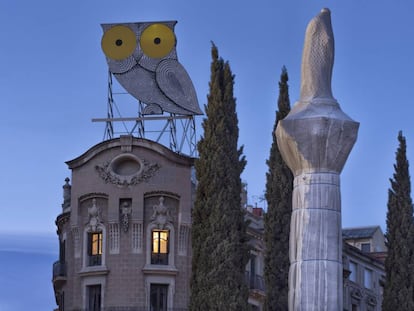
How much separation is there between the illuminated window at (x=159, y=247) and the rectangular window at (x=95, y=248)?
2920mm

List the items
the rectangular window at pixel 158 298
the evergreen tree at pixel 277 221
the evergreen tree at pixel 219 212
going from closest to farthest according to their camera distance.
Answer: the evergreen tree at pixel 219 212, the evergreen tree at pixel 277 221, the rectangular window at pixel 158 298

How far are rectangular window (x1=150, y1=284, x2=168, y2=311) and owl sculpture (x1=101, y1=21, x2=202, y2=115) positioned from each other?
10178mm

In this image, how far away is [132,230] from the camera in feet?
216

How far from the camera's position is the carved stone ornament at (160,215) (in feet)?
216

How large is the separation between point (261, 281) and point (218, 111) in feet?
52.7

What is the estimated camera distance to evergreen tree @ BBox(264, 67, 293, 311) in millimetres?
55938

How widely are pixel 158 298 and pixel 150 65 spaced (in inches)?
Result: 533

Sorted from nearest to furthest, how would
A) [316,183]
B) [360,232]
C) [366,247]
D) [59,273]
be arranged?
[316,183], [59,273], [366,247], [360,232]

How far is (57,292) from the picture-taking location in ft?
231

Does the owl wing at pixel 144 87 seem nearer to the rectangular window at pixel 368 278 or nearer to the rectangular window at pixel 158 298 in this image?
the rectangular window at pixel 158 298

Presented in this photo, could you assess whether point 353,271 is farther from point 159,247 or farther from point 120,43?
point 120,43

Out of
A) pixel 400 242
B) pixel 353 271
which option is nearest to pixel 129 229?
pixel 400 242

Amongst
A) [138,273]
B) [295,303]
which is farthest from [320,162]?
[138,273]

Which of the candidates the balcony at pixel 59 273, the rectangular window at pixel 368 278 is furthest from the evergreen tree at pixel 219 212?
the rectangular window at pixel 368 278
